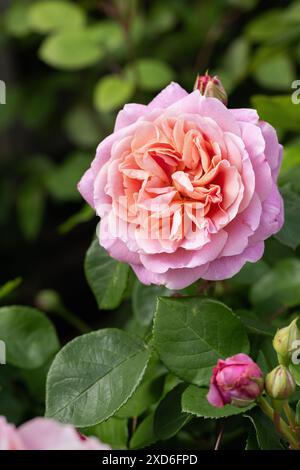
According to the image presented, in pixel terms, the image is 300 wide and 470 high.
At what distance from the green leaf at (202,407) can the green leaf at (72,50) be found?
0.83 meters

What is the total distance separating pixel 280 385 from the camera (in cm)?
57

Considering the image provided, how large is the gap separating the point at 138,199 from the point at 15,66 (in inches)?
52.4

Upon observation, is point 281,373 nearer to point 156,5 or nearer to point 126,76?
point 126,76

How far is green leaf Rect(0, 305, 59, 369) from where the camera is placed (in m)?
0.83

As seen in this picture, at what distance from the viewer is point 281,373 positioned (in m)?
0.57

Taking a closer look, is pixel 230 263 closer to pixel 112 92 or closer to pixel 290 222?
pixel 290 222

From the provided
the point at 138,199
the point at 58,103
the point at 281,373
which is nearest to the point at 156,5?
the point at 58,103

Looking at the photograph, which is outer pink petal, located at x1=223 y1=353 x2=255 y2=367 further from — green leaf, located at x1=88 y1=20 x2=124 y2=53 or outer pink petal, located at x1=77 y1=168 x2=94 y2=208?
green leaf, located at x1=88 y1=20 x2=124 y2=53

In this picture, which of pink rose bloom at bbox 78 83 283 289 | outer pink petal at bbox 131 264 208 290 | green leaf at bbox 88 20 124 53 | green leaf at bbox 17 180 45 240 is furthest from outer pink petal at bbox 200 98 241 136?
green leaf at bbox 17 180 45 240

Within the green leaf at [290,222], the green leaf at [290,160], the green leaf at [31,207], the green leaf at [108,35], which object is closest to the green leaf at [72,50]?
the green leaf at [108,35]

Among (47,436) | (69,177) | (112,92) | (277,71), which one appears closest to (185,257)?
(47,436)

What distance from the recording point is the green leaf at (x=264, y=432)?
0.62 meters

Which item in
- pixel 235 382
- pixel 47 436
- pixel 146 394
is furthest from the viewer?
pixel 146 394

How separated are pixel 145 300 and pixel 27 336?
0.42 feet
